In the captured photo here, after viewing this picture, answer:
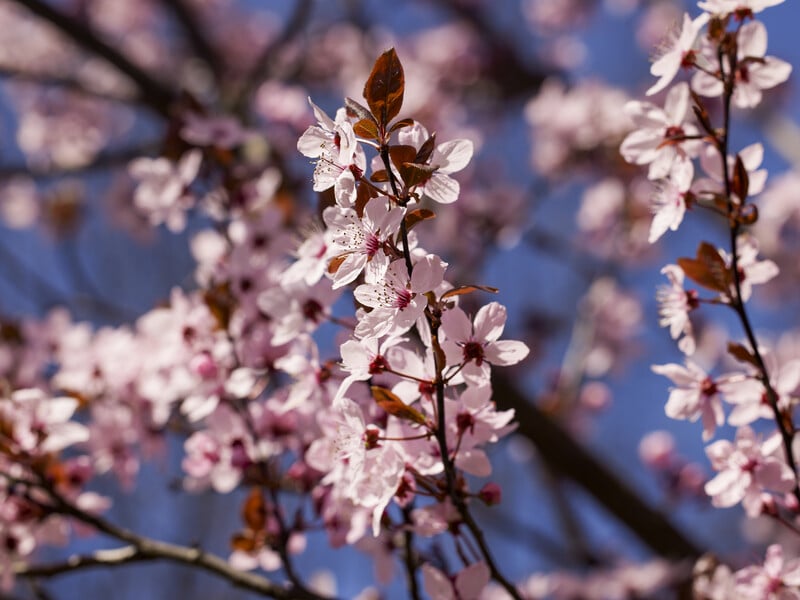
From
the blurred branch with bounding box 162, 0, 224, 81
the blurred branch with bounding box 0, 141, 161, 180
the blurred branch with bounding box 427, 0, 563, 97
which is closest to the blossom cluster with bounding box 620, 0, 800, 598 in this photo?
the blurred branch with bounding box 0, 141, 161, 180

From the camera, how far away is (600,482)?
2.21m

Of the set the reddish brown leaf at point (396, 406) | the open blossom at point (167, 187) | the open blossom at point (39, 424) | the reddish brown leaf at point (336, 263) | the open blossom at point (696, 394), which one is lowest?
the open blossom at point (696, 394)

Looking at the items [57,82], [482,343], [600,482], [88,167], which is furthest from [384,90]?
[57,82]

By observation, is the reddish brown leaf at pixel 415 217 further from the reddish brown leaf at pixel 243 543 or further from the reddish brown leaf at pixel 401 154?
the reddish brown leaf at pixel 243 543

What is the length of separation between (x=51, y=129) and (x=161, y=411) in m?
3.34

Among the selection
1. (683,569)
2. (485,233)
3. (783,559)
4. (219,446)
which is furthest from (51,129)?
(783,559)

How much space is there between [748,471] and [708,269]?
283 millimetres

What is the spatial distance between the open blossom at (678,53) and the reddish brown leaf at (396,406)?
503 millimetres

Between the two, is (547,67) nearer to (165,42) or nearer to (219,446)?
(165,42)

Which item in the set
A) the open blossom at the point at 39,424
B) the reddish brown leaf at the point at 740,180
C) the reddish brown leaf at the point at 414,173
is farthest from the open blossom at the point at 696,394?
the open blossom at the point at 39,424

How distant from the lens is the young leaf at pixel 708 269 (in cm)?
102

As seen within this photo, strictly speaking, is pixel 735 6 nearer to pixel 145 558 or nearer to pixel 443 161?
pixel 443 161

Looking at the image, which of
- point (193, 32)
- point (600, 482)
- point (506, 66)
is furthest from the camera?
point (506, 66)

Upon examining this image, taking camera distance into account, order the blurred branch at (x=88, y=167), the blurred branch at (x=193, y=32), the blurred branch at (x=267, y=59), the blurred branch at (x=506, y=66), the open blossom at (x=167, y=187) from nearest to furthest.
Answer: the open blossom at (x=167, y=187)
the blurred branch at (x=267, y=59)
the blurred branch at (x=88, y=167)
the blurred branch at (x=193, y=32)
the blurred branch at (x=506, y=66)
